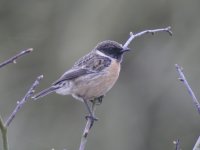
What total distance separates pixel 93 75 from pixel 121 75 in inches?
243

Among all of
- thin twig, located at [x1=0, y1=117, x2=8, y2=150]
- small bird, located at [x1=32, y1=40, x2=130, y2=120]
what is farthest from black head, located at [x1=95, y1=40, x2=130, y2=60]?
thin twig, located at [x1=0, y1=117, x2=8, y2=150]

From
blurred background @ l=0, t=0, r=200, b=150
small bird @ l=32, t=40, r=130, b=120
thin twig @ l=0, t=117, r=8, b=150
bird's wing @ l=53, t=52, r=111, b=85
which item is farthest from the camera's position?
blurred background @ l=0, t=0, r=200, b=150

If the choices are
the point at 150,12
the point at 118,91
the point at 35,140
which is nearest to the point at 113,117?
the point at 118,91

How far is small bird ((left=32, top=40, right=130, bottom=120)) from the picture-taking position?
21.7 feet

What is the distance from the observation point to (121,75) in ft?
42.9

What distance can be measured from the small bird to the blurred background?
5111mm

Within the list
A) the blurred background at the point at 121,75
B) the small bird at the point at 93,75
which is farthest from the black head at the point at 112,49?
the blurred background at the point at 121,75

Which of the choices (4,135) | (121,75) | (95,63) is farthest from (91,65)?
(121,75)

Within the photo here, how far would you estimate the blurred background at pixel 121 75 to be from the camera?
1242 centimetres

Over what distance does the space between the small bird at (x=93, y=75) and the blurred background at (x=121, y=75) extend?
5.11 metres

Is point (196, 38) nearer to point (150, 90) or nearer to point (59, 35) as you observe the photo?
point (150, 90)

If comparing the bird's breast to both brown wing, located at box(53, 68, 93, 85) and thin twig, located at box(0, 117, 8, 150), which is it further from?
thin twig, located at box(0, 117, 8, 150)

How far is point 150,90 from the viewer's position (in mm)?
12906

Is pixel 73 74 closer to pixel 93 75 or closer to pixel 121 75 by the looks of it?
pixel 93 75
